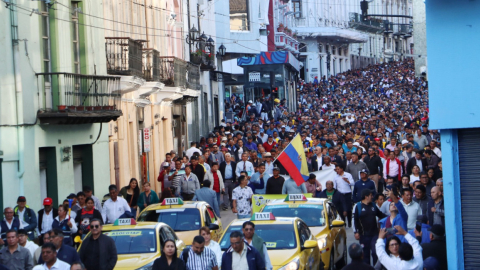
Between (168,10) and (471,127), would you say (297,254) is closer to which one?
(471,127)

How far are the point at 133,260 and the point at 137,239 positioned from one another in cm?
60

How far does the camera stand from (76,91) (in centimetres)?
1995

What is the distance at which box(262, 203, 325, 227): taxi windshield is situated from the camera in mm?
15164

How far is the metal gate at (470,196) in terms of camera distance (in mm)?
11156

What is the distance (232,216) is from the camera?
2311 centimetres

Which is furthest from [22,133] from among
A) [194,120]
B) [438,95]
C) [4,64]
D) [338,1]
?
[338,1]

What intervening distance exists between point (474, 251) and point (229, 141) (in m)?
17.0

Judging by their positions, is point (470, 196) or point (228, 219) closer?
point (470, 196)

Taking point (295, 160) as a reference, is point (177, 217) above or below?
below

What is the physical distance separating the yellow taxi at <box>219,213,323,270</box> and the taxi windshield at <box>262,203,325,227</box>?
4.55 ft

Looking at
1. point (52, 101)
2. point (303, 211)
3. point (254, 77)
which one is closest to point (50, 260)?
point (303, 211)

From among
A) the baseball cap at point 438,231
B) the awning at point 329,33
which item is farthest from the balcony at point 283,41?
the baseball cap at point 438,231

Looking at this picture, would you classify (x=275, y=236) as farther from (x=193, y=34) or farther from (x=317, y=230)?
(x=193, y=34)

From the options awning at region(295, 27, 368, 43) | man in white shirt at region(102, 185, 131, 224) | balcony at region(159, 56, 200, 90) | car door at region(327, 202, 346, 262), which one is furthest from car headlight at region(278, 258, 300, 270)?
awning at region(295, 27, 368, 43)
